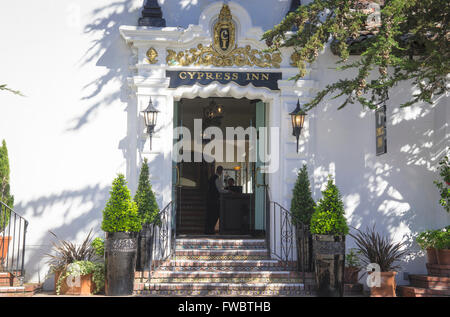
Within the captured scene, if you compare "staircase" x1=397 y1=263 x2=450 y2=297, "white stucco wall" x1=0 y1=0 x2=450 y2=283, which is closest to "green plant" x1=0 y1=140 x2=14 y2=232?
"white stucco wall" x1=0 y1=0 x2=450 y2=283

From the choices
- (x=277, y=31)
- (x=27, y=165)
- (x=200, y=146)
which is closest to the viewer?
(x=277, y=31)

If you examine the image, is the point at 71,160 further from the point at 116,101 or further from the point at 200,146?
the point at 200,146

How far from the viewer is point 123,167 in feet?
33.3

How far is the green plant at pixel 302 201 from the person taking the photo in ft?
31.8

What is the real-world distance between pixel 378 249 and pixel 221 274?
105 inches

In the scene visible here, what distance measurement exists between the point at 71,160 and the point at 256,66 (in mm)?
3532

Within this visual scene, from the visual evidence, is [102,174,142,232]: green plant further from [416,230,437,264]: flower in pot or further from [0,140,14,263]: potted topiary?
[416,230,437,264]: flower in pot

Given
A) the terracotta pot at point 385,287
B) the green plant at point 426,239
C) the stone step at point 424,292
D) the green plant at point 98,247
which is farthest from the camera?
the green plant at point 426,239

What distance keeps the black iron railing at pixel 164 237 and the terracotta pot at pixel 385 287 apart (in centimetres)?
326

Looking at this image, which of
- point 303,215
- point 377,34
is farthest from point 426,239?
point 377,34

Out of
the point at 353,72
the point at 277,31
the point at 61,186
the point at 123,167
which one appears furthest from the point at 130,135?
the point at 353,72

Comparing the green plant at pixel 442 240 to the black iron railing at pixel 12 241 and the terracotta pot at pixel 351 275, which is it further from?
the black iron railing at pixel 12 241

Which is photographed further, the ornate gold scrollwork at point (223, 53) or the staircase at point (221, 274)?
the ornate gold scrollwork at point (223, 53)

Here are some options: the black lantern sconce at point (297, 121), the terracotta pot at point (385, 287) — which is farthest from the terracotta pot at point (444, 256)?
the black lantern sconce at point (297, 121)
